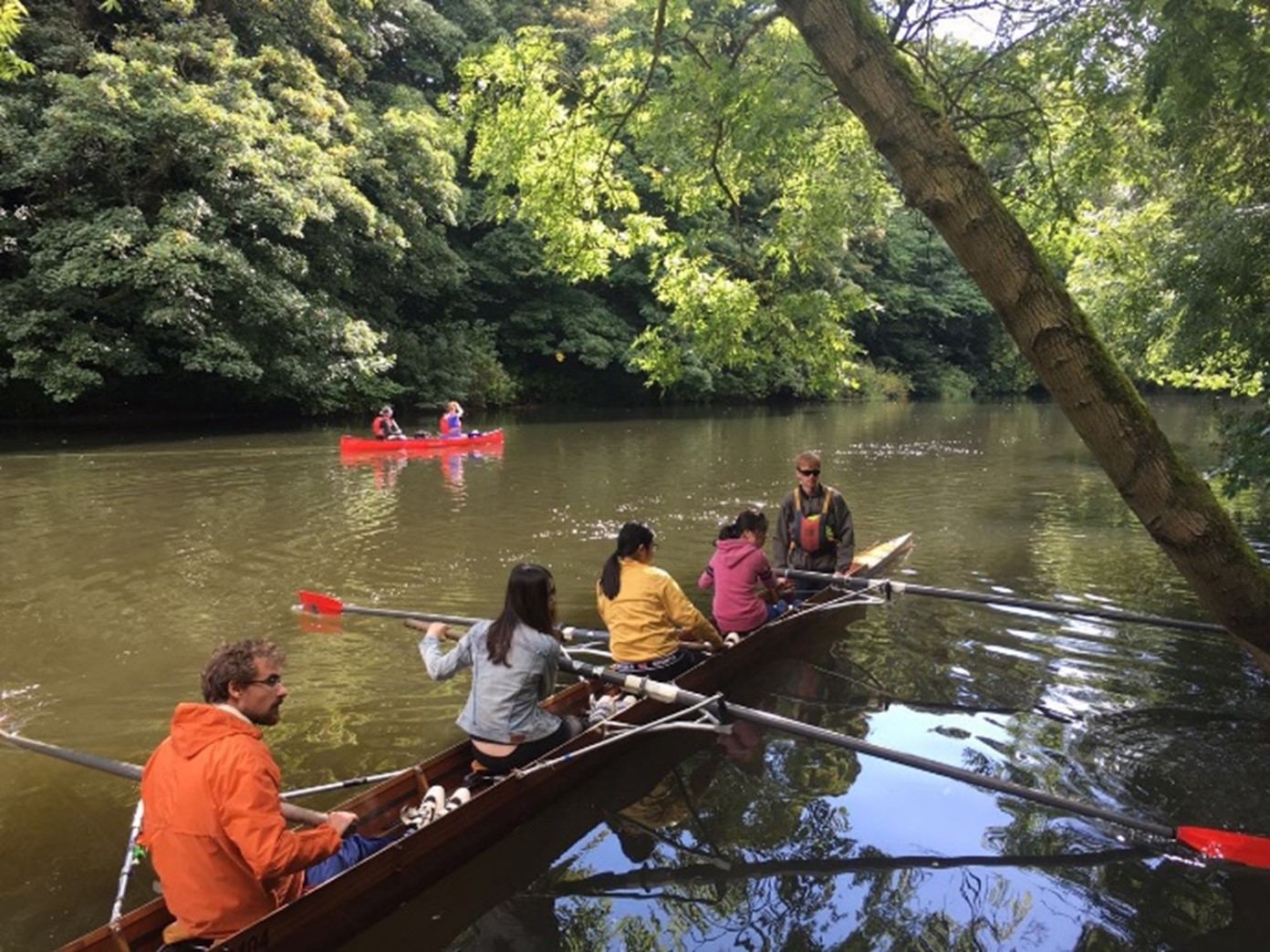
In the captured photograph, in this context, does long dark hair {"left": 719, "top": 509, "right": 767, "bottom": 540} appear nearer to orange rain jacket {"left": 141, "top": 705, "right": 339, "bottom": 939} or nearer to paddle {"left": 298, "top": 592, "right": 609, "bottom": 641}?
paddle {"left": 298, "top": 592, "right": 609, "bottom": 641}

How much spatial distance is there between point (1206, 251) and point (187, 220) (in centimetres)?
2054

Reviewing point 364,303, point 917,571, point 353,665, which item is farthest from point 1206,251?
point 364,303

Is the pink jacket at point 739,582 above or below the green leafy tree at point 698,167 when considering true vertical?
below

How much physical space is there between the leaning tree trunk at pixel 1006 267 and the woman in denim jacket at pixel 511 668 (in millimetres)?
2535

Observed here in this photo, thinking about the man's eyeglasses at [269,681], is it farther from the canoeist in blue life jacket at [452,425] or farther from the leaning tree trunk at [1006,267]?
the canoeist in blue life jacket at [452,425]

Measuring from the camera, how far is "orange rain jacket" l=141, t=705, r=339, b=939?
115 inches

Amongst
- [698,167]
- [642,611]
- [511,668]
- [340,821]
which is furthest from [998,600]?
[340,821]

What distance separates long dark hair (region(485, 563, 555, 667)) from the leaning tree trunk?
99.2 inches

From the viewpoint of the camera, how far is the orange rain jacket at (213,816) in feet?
9.55

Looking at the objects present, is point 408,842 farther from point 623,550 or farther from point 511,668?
point 623,550

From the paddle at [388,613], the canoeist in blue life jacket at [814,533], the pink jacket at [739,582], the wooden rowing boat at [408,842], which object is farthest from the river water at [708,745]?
the canoeist in blue life jacket at [814,533]

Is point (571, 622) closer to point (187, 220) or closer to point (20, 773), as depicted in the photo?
point (20, 773)

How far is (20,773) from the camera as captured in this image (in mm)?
5484

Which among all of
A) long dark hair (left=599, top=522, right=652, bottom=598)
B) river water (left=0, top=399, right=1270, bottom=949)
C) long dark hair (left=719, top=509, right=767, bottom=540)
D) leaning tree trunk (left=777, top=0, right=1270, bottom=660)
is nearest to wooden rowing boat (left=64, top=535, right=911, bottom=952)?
river water (left=0, top=399, right=1270, bottom=949)
